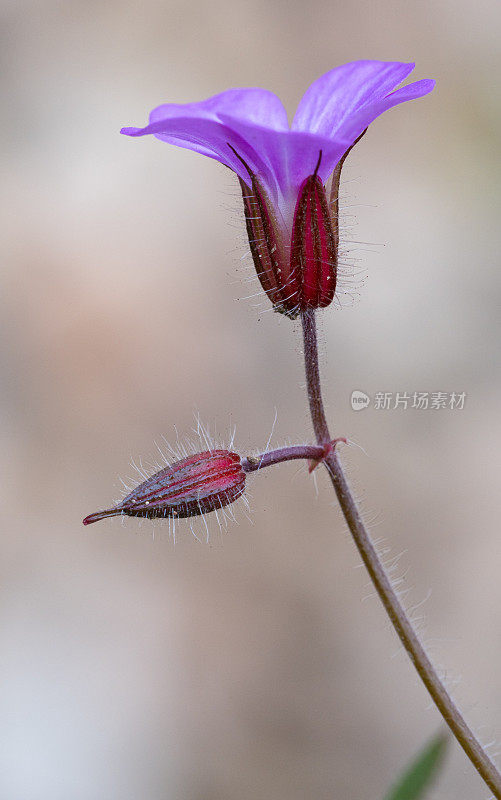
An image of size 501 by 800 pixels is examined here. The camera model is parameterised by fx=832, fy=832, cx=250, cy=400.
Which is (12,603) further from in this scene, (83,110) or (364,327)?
(83,110)

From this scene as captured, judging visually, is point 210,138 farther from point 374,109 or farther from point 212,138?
point 374,109

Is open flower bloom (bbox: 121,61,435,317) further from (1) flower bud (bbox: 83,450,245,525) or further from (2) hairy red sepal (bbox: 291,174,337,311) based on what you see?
(1) flower bud (bbox: 83,450,245,525)

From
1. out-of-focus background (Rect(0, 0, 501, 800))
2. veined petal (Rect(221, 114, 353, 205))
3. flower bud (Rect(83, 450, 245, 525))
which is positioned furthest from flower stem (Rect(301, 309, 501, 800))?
out-of-focus background (Rect(0, 0, 501, 800))

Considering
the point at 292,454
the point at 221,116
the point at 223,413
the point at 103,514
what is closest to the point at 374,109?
the point at 221,116

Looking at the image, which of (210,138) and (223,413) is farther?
(223,413)

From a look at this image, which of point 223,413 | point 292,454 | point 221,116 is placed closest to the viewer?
point 221,116

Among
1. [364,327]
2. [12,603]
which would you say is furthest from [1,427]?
[364,327]
